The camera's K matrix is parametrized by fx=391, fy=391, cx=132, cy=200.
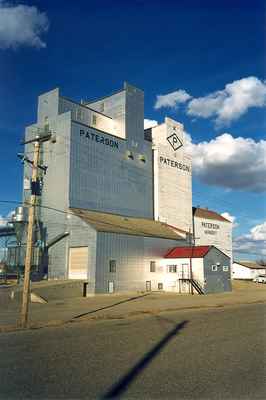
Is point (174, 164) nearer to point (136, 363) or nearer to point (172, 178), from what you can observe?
point (172, 178)

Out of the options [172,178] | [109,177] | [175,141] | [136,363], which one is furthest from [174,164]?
[136,363]

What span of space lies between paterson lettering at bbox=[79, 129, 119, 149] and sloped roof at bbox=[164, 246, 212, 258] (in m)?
16.5

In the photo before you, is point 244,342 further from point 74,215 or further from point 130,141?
point 130,141

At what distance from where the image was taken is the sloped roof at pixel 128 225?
147ft

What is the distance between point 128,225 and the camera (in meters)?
49.8

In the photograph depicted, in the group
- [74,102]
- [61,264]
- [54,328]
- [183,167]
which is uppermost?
[74,102]

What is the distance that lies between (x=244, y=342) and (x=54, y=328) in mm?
8978

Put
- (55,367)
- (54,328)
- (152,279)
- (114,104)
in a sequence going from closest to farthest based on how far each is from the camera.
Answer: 1. (55,367)
2. (54,328)
3. (152,279)
4. (114,104)

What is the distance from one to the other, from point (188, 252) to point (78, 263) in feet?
49.1

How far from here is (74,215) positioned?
4484 cm

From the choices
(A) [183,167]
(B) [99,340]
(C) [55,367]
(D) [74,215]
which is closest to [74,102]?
(D) [74,215]

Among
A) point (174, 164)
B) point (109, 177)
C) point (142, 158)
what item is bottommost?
point (109, 177)

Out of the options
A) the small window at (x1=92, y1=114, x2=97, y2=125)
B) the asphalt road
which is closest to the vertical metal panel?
the small window at (x1=92, y1=114, x2=97, y2=125)

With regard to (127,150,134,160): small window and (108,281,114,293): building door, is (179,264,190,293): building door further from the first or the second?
(127,150,134,160): small window
